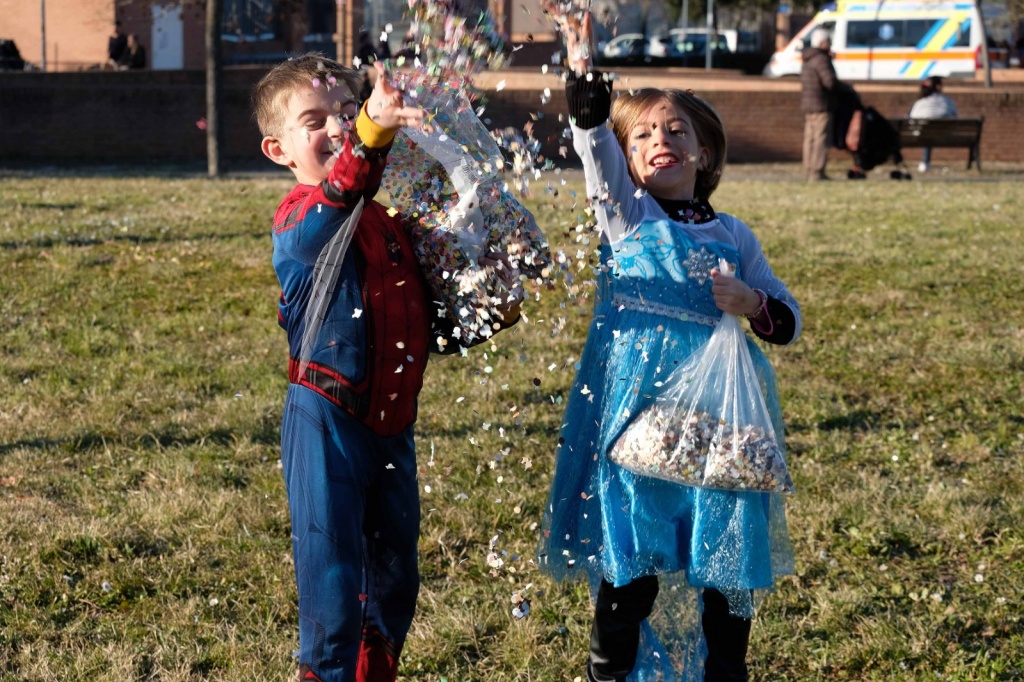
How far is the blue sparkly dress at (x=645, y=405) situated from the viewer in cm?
294

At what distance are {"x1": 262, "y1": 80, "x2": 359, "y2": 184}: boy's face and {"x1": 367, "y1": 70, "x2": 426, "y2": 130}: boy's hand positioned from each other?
→ 0.29 metres

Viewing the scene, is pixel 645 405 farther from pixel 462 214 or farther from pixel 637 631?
pixel 462 214

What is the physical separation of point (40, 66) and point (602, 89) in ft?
98.7

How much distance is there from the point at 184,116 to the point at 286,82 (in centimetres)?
1858

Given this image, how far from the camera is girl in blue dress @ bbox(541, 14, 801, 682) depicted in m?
2.94

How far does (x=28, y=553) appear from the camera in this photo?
407cm

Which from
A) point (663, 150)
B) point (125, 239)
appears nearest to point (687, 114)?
point (663, 150)

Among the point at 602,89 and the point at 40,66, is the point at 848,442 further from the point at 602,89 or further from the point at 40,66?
the point at 40,66

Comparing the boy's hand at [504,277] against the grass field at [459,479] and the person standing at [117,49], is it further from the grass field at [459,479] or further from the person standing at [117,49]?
the person standing at [117,49]

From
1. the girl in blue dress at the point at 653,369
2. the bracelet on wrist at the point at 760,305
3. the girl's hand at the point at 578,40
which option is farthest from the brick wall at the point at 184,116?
the girl's hand at the point at 578,40

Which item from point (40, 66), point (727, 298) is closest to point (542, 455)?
point (727, 298)

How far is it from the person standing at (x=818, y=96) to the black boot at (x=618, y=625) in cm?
1503

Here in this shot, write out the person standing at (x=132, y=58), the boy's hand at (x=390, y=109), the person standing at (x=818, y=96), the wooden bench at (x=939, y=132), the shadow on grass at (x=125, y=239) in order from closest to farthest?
the boy's hand at (x=390, y=109), the shadow on grass at (x=125, y=239), the person standing at (x=818, y=96), the wooden bench at (x=939, y=132), the person standing at (x=132, y=58)

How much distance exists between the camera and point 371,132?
236 cm
